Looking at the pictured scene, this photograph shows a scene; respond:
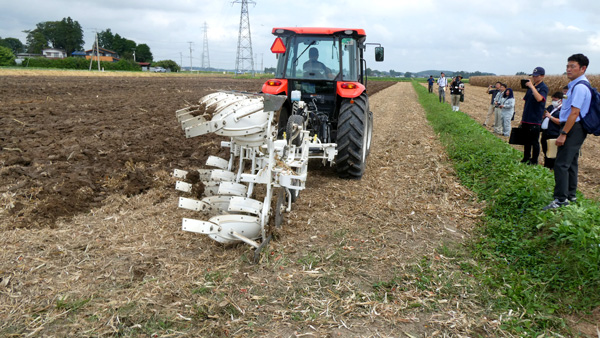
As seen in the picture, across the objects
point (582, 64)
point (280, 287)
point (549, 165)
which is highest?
point (582, 64)

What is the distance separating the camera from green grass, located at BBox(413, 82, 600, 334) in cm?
300

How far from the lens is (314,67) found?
6.03m

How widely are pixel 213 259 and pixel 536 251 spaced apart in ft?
9.50

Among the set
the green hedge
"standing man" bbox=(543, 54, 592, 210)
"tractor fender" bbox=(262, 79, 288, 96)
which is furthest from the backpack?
the green hedge

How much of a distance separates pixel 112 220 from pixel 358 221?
8.86 ft

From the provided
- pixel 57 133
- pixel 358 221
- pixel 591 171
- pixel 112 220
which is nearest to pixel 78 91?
pixel 57 133

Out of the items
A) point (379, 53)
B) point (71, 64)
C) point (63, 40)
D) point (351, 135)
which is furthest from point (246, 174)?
point (63, 40)

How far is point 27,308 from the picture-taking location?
2820mm

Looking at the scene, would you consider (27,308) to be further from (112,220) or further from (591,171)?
(591,171)

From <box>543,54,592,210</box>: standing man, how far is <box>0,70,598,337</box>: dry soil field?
95 cm

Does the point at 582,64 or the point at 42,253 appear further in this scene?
the point at 582,64

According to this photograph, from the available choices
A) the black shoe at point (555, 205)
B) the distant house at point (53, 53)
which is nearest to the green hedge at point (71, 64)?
the distant house at point (53, 53)

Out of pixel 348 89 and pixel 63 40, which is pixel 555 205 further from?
pixel 63 40

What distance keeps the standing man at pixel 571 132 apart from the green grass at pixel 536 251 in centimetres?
21
